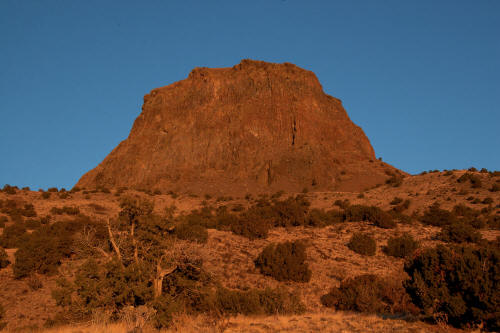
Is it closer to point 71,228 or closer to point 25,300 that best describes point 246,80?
point 71,228

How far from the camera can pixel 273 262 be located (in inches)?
765

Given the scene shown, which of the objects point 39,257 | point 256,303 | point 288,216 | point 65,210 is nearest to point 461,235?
point 288,216

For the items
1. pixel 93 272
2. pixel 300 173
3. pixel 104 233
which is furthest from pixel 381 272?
pixel 300 173

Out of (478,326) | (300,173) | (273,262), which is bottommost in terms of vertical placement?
(478,326)

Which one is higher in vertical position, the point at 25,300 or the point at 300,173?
the point at 300,173

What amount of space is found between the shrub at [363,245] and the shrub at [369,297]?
4.76m

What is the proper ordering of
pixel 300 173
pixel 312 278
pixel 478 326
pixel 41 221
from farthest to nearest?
1. pixel 300 173
2. pixel 41 221
3. pixel 312 278
4. pixel 478 326

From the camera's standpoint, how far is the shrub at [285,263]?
18.7 meters

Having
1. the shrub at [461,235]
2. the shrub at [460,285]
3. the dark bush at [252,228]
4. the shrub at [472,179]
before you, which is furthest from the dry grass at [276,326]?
the shrub at [472,179]

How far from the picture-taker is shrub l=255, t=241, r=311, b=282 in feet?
61.2

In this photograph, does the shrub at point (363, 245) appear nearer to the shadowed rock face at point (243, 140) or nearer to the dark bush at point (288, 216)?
the dark bush at point (288, 216)

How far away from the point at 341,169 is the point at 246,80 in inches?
983

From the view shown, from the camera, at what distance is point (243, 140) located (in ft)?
224

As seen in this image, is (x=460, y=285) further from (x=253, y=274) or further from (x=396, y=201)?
(x=396, y=201)
